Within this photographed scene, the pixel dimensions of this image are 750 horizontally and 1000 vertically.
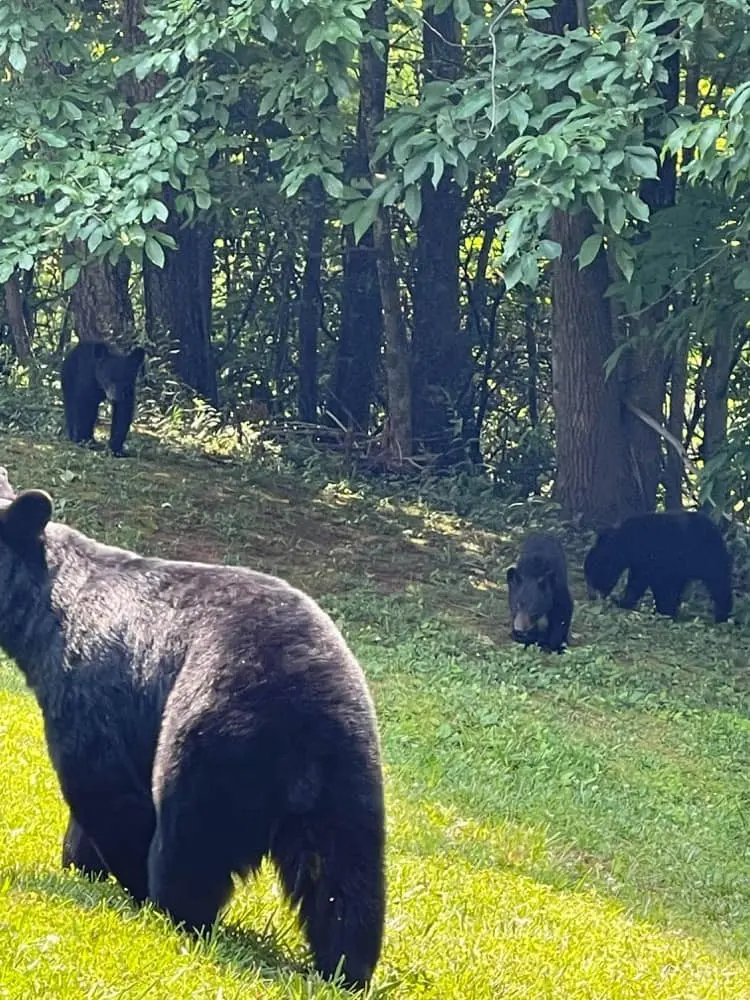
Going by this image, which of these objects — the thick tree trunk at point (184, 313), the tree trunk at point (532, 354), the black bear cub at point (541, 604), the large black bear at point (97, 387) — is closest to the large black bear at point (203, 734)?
the black bear cub at point (541, 604)

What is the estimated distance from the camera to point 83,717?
216 inches

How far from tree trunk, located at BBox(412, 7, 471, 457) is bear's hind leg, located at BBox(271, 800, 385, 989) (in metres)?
15.2

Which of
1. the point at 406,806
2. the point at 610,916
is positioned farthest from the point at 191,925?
the point at 406,806

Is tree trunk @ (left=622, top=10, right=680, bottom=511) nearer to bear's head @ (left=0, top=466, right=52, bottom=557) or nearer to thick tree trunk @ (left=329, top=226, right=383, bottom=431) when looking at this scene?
thick tree trunk @ (left=329, top=226, right=383, bottom=431)

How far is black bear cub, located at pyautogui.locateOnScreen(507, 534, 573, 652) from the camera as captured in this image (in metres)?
13.5

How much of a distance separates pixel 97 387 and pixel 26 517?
39.8 ft

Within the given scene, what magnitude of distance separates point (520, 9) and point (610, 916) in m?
9.15

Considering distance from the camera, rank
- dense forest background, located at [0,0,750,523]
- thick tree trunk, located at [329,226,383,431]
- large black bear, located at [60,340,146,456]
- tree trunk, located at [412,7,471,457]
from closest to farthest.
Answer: dense forest background, located at [0,0,750,523]
large black bear, located at [60,340,146,456]
tree trunk, located at [412,7,471,457]
thick tree trunk, located at [329,226,383,431]

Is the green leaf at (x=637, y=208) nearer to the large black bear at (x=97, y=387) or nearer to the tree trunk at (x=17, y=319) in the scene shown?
the large black bear at (x=97, y=387)

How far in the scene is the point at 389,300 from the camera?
1919cm

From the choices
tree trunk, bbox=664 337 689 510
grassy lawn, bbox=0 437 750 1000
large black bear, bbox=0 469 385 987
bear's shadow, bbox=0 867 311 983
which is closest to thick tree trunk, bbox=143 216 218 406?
grassy lawn, bbox=0 437 750 1000

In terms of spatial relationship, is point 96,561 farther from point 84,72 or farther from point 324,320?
point 324,320

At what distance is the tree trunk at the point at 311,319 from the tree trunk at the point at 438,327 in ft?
4.85

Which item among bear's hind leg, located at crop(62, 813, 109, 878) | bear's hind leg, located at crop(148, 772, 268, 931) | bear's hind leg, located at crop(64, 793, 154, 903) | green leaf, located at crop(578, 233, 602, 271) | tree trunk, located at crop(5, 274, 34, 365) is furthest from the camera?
tree trunk, located at crop(5, 274, 34, 365)
